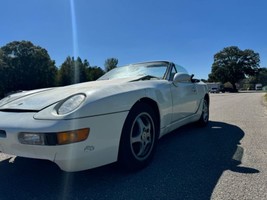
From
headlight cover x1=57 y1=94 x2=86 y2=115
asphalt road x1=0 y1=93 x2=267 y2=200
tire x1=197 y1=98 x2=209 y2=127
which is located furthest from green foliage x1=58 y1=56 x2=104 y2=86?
headlight cover x1=57 y1=94 x2=86 y2=115

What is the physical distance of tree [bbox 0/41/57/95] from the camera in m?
39.4

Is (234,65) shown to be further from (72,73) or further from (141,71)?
(141,71)

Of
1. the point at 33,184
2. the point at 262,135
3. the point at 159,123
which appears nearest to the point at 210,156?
the point at 159,123

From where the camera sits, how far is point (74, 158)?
7.06 ft

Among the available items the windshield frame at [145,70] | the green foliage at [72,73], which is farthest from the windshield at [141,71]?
the green foliage at [72,73]

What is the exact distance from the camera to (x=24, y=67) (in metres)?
41.7

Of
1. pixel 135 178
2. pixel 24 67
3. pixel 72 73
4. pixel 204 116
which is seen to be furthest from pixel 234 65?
pixel 135 178

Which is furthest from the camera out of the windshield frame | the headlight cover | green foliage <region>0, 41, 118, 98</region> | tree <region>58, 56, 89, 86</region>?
tree <region>58, 56, 89, 86</region>

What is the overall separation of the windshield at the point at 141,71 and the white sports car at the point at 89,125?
0.66m

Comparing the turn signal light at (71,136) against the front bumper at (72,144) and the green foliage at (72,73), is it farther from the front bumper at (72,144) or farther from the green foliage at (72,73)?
the green foliage at (72,73)

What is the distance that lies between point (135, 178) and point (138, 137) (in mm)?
455

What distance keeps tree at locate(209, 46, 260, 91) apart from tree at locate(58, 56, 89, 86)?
129 ft

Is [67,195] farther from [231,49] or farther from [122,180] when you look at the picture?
[231,49]

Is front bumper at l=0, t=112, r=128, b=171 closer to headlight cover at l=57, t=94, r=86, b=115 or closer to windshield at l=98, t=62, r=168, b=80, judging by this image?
headlight cover at l=57, t=94, r=86, b=115
